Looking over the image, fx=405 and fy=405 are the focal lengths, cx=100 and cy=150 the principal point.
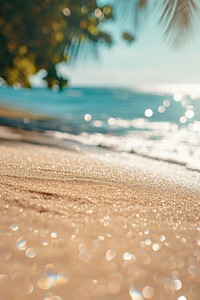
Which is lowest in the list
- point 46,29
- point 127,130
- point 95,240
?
point 127,130

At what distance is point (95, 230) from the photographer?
217 centimetres

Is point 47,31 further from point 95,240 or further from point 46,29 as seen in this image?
point 95,240

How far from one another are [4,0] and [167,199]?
6565 mm

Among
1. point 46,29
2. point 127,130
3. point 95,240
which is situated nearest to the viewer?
point 95,240

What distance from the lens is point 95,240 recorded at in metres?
2.05

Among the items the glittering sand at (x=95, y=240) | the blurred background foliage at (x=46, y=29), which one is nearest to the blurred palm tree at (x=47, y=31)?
the blurred background foliage at (x=46, y=29)

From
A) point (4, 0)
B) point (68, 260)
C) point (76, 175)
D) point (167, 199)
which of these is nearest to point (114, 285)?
point (68, 260)

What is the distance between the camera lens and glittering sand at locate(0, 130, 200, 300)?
167 cm

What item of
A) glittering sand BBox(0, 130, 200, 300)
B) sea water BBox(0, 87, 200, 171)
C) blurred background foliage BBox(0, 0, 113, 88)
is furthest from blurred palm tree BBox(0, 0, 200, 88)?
glittering sand BBox(0, 130, 200, 300)

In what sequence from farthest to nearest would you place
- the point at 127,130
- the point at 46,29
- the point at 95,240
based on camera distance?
the point at 127,130 < the point at 46,29 < the point at 95,240

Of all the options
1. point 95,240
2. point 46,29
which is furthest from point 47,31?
point 95,240

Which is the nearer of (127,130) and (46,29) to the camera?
(46,29)

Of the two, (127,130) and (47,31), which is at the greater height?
(47,31)

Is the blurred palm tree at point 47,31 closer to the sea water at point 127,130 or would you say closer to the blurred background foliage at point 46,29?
the blurred background foliage at point 46,29
